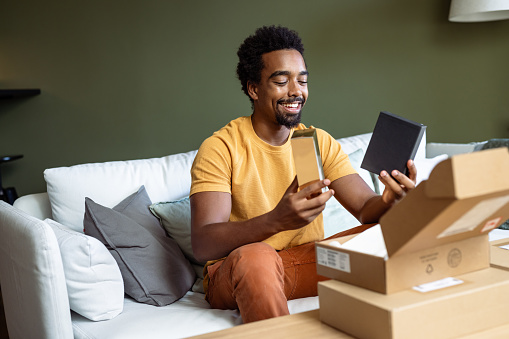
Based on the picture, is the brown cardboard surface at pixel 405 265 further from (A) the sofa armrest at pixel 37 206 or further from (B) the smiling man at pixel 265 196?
(A) the sofa armrest at pixel 37 206

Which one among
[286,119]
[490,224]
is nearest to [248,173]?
[286,119]

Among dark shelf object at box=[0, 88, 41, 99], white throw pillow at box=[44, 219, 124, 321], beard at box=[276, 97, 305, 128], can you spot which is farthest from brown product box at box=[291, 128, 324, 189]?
dark shelf object at box=[0, 88, 41, 99]

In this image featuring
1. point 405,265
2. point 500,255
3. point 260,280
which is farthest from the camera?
point 260,280

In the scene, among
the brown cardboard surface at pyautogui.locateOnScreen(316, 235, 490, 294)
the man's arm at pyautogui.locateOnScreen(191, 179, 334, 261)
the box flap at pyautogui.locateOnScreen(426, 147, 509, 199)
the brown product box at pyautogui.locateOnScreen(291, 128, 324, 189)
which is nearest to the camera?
the box flap at pyautogui.locateOnScreen(426, 147, 509, 199)

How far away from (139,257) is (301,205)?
662 millimetres

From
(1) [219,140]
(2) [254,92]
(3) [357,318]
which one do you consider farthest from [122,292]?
(3) [357,318]

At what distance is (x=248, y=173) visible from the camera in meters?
1.79

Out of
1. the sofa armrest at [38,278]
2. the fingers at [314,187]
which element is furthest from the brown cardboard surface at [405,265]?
the sofa armrest at [38,278]

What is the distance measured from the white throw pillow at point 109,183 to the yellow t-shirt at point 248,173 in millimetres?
426

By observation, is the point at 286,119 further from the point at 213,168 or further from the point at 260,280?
the point at 260,280

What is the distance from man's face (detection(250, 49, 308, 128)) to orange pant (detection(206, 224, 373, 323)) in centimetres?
45

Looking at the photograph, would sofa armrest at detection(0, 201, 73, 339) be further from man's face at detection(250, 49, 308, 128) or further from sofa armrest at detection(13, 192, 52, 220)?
man's face at detection(250, 49, 308, 128)

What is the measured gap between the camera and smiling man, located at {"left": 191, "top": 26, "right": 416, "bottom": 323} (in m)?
1.39

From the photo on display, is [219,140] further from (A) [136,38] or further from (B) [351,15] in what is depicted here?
(B) [351,15]
